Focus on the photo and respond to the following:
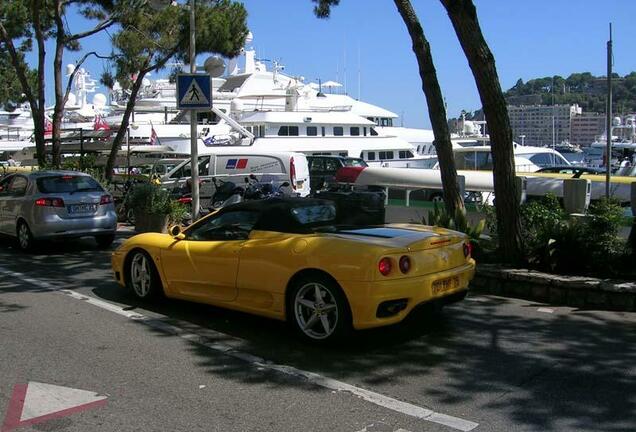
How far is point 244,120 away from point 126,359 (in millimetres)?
31364

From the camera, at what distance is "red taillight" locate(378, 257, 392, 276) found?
547 cm

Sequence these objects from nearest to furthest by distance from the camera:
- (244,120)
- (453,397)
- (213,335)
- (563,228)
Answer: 1. (453,397)
2. (213,335)
3. (563,228)
4. (244,120)

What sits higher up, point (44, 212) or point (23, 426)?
point (44, 212)

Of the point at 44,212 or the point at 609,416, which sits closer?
the point at 609,416

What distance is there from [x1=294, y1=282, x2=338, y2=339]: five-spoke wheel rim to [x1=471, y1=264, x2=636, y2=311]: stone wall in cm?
314

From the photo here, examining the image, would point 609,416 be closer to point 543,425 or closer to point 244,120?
point 543,425

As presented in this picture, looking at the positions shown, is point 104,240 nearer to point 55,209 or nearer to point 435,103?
point 55,209

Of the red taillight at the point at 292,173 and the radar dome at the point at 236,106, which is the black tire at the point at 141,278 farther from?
the radar dome at the point at 236,106

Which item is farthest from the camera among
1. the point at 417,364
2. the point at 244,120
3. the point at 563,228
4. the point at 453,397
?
the point at 244,120

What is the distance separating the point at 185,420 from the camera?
4301mm

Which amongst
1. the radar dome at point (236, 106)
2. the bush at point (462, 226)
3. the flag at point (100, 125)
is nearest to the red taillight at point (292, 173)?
the bush at point (462, 226)

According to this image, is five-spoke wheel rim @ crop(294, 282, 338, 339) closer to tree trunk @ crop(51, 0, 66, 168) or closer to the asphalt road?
the asphalt road

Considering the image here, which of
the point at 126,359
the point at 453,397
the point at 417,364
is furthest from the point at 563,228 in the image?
the point at 126,359

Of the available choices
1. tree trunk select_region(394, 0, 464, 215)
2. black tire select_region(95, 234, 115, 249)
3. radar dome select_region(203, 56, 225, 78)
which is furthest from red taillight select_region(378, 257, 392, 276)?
radar dome select_region(203, 56, 225, 78)
